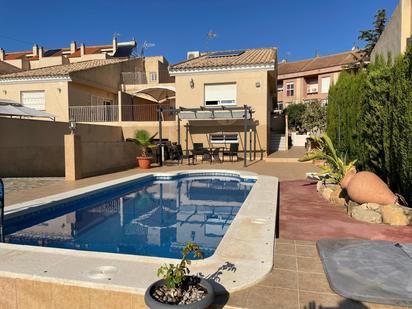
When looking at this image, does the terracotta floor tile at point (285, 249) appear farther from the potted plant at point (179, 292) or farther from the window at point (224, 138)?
the window at point (224, 138)

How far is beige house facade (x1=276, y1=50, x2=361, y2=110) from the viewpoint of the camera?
46156mm

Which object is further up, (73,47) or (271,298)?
(73,47)

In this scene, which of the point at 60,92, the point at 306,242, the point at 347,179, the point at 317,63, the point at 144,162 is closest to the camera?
the point at 306,242

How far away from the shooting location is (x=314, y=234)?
21.0 ft

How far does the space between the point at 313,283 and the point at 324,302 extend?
0.46 metres

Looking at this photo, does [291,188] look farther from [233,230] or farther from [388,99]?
[233,230]

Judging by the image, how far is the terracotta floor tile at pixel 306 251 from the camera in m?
5.14

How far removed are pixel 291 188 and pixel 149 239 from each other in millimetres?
5994

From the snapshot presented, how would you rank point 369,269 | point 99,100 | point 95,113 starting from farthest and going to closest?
point 99,100
point 95,113
point 369,269

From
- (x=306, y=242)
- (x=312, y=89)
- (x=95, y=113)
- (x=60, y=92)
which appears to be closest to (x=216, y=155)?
(x=95, y=113)

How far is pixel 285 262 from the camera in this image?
4785mm

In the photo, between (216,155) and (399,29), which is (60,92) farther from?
(399,29)

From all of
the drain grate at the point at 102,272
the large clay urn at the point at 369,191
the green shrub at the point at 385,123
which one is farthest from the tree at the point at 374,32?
the drain grate at the point at 102,272

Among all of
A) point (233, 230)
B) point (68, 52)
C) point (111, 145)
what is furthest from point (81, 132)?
point (68, 52)
